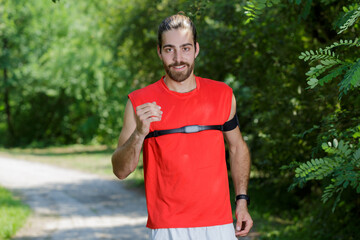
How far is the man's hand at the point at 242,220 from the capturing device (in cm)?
309

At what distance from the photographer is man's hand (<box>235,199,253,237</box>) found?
10.2 feet

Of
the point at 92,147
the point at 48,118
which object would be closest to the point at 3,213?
the point at 92,147

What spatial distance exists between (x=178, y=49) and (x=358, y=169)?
4.07 ft

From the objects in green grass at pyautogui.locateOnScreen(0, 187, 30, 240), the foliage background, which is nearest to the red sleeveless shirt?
the foliage background

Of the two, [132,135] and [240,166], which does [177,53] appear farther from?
[240,166]

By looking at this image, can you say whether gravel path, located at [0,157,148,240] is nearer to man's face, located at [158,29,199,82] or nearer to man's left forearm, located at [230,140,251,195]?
man's left forearm, located at [230,140,251,195]

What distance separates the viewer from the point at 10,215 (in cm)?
1019

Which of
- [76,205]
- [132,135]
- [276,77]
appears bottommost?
[76,205]

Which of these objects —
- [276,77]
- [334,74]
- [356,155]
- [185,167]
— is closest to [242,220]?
[185,167]

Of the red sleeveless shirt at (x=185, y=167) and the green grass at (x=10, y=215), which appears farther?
the green grass at (x=10, y=215)

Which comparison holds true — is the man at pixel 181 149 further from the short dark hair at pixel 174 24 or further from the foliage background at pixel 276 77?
the foliage background at pixel 276 77

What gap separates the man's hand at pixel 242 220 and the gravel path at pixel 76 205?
5818 millimetres

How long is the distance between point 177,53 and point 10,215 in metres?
8.25

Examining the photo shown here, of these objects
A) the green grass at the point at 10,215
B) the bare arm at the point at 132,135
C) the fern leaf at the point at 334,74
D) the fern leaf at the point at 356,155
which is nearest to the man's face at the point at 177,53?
the bare arm at the point at 132,135
